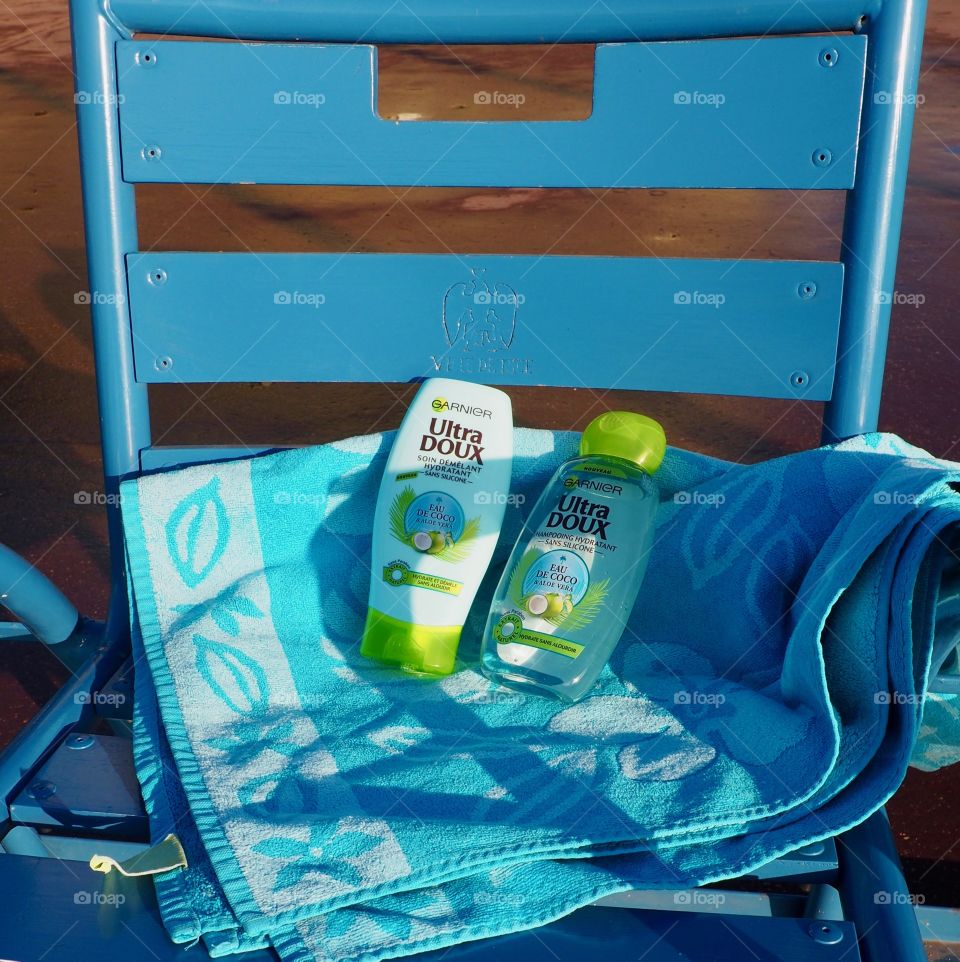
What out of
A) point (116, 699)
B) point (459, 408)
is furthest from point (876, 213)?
point (116, 699)

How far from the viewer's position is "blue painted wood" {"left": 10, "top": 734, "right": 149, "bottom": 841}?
2.35 ft

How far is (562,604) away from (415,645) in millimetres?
117

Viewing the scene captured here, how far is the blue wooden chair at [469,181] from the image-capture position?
0.87 meters

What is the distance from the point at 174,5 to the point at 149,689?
529 millimetres

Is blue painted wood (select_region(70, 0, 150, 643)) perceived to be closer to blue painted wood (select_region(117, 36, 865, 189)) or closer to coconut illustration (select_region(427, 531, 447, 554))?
blue painted wood (select_region(117, 36, 865, 189))

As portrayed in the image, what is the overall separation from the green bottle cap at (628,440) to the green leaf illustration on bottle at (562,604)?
4.4 inches

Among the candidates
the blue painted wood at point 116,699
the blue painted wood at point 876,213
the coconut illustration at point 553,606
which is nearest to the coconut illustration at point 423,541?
the coconut illustration at point 553,606

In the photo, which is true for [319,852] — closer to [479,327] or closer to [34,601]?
[34,601]

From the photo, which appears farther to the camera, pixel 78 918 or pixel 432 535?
pixel 432 535

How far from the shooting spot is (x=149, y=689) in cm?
81

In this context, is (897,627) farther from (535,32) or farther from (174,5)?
(174,5)

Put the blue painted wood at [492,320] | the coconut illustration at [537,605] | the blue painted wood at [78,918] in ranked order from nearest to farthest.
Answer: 1. the blue painted wood at [78,918]
2. the coconut illustration at [537,605]
3. the blue painted wood at [492,320]

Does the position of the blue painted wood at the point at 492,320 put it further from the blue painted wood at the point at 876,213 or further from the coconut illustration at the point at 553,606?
the coconut illustration at the point at 553,606

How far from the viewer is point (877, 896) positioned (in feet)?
2.12
